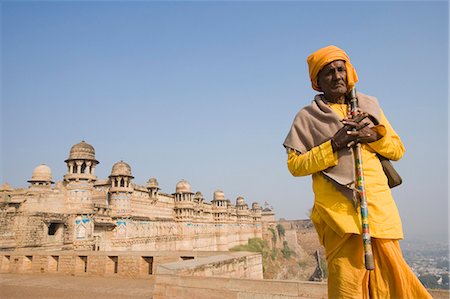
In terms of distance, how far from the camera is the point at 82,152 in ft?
61.4

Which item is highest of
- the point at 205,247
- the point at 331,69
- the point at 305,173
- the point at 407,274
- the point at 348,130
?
the point at 331,69

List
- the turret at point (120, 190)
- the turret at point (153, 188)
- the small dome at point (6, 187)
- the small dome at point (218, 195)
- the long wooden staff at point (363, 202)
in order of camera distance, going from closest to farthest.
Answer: the long wooden staff at point (363, 202), the turret at point (120, 190), the small dome at point (6, 187), the turret at point (153, 188), the small dome at point (218, 195)

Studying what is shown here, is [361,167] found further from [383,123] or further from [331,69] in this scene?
[331,69]

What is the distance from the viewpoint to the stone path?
698 cm

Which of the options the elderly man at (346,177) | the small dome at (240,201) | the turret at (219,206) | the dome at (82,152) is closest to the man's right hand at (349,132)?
the elderly man at (346,177)

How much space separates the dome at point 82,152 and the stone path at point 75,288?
9687mm

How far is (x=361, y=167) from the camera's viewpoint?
197 centimetres

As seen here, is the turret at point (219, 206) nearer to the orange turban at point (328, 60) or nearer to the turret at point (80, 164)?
the turret at point (80, 164)

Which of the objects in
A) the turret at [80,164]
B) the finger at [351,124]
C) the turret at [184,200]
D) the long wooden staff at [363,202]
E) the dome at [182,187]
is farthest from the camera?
the dome at [182,187]

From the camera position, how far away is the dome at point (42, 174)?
20078mm

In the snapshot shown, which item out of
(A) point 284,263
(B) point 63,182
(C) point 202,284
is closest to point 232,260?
(C) point 202,284

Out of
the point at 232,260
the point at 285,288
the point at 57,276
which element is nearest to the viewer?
the point at 285,288

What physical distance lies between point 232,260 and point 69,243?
13159mm

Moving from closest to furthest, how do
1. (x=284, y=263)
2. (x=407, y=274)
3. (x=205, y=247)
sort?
(x=407, y=274) < (x=205, y=247) < (x=284, y=263)
